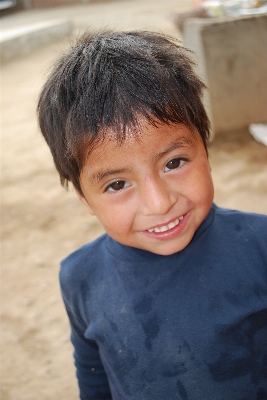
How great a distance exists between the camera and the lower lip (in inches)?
35.9

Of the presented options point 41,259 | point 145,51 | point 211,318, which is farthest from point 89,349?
point 41,259

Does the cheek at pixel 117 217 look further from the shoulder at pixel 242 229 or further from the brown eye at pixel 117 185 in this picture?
the shoulder at pixel 242 229

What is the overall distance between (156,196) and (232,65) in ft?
8.85

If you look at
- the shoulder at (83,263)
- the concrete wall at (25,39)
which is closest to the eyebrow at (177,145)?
the shoulder at (83,263)

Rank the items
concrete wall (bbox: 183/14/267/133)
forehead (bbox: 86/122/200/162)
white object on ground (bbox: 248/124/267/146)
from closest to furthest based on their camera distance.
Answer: forehead (bbox: 86/122/200/162)
concrete wall (bbox: 183/14/267/133)
white object on ground (bbox: 248/124/267/146)

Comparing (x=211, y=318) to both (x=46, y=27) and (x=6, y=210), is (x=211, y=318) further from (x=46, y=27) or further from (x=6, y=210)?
(x=46, y=27)

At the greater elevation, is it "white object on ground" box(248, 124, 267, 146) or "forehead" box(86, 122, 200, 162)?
"forehead" box(86, 122, 200, 162)

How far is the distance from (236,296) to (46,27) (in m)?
10.4

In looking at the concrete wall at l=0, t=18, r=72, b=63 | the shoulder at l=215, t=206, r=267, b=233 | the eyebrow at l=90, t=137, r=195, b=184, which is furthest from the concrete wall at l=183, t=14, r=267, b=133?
the concrete wall at l=0, t=18, r=72, b=63

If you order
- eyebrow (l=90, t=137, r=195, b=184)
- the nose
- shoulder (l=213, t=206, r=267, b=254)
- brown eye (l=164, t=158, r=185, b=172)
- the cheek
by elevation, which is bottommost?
shoulder (l=213, t=206, r=267, b=254)

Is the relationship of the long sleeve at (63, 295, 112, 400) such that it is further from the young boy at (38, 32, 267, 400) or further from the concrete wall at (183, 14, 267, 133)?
the concrete wall at (183, 14, 267, 133)

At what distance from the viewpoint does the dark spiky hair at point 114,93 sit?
842mm

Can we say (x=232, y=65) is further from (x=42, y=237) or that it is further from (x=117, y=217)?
(x=117, y=217)

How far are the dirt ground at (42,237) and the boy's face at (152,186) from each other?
1.27 ft
